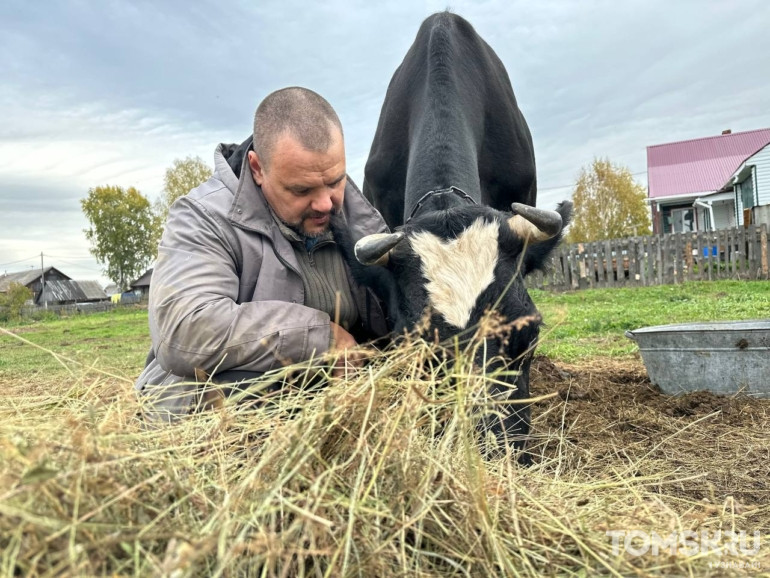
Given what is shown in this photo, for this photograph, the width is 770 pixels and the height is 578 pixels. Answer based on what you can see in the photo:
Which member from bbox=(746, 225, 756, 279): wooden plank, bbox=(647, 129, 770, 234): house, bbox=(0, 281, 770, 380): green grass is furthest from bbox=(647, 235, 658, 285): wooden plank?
bbox=(647, 129, 770, 234): house

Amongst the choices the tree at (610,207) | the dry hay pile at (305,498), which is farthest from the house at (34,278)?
the dry hay pile at (305,498)

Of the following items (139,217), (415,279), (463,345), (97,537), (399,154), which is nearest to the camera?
(97,537)

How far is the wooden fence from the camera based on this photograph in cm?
1666

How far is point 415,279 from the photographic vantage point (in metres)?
3.35

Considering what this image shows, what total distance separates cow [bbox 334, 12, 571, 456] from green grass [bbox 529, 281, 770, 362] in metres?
1.73

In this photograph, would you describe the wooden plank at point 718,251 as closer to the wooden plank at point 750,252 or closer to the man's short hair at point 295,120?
the wooden plank at point 750,252

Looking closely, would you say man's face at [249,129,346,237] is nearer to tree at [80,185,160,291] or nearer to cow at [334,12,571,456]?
cow at [334,12,571,456]

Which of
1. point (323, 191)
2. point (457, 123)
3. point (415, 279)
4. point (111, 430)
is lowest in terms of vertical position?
point (111, 430)

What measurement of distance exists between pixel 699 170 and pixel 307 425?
41.4 m

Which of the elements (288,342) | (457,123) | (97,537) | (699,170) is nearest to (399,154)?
(457,123)

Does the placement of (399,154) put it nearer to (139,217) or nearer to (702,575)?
(702,575)

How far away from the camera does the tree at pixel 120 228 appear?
59312mm

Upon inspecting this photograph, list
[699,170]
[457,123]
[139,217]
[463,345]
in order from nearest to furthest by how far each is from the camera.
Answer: [463,345] < [457,123] < [699,170] < [139,217]

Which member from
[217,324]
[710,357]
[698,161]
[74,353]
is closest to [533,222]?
[217,324]
